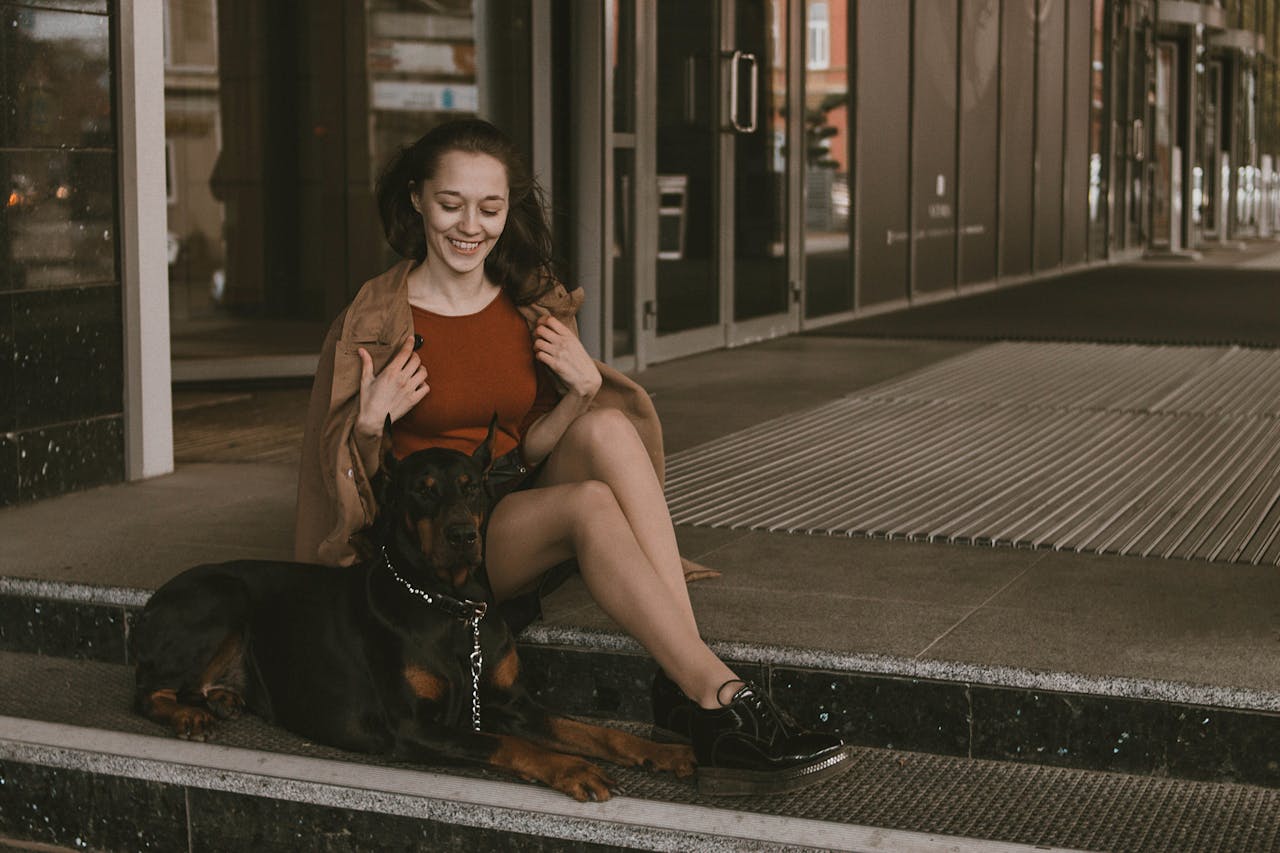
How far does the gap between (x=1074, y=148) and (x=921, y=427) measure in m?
12.6

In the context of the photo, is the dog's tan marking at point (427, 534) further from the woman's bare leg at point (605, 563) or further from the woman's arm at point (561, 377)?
the woman's arm at point (561, 377)

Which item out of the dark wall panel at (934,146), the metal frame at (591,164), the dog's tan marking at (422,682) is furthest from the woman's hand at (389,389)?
the dark wall panel at (934,146)

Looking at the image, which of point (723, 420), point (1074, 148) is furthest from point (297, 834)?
point (1074, 148)

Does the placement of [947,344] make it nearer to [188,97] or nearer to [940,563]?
[188,97]

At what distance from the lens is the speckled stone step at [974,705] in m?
3.10

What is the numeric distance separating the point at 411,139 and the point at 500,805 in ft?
24.5

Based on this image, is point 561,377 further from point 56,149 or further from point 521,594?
point 56,149

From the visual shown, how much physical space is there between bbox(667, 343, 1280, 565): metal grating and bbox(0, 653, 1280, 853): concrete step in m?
1.31

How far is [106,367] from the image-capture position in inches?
206

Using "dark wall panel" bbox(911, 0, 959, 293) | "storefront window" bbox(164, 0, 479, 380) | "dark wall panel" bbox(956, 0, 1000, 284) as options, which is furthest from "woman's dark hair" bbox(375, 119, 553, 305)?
"dark wall panel" bbox(956, 0, 1000, 284)

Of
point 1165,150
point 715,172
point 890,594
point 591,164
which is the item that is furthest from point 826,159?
point 1165,150

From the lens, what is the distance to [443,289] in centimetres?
359

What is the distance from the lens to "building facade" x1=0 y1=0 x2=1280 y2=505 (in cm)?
507

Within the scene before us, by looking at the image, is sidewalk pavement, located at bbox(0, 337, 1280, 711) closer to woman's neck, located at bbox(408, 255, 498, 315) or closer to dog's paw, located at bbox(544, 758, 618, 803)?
dog's paw, located at bbox(544, 758, 618, 803)
